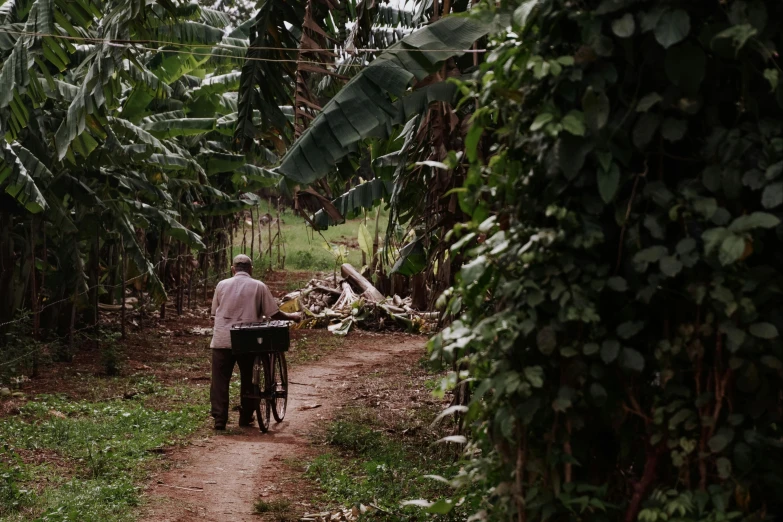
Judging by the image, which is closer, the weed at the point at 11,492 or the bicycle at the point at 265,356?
the weed at the point at 11,492

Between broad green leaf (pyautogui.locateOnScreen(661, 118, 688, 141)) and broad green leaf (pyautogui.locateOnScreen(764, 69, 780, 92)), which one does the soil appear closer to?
broad green leaf (pyautogui.locateOnScreen(661, 118, 688, 141))

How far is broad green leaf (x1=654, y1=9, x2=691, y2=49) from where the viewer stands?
2.81 m

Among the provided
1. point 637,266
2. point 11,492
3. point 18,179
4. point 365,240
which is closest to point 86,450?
point 11,492

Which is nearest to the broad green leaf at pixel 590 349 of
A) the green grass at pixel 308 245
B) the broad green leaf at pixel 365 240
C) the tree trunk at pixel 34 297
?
the tree trunk at pixel 34 297

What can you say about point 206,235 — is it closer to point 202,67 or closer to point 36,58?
point 202,67

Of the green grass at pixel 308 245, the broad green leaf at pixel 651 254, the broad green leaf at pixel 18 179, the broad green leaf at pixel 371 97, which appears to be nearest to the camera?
the broad green leaf at pixel 651 254

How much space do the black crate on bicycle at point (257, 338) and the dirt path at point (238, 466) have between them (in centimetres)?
91

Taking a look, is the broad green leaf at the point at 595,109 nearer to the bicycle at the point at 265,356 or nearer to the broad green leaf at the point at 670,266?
the broad green leaf at the point at 670,266

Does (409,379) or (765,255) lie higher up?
(765,255)

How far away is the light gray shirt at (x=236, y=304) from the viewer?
9.21m

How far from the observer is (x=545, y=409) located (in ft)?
10.2

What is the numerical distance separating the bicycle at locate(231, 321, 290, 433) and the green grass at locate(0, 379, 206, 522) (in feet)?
2.36

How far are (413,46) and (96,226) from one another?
8.81 meters

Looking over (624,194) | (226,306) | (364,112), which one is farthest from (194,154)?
(624,194)
